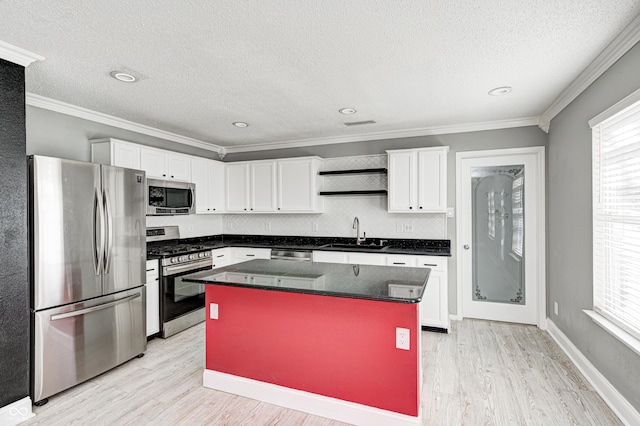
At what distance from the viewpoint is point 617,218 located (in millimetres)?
2377

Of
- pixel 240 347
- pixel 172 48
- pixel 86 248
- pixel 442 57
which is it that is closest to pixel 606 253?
pixel 442 57

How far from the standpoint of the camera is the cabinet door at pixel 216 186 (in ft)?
16.7

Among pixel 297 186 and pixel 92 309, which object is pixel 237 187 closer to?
pixel 297 186

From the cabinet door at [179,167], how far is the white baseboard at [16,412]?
2.63 meters

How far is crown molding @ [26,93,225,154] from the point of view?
321cm

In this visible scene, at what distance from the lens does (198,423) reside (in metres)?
2.29

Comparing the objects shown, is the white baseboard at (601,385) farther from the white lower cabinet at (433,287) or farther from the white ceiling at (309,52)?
the white ceiling at (309,52)

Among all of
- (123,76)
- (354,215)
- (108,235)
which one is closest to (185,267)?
(108,235)

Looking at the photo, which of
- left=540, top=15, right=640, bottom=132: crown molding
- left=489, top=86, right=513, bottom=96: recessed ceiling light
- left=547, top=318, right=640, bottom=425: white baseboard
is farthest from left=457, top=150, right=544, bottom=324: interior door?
left=489, top=86, right=513, bottom=96: recessed ceiling light

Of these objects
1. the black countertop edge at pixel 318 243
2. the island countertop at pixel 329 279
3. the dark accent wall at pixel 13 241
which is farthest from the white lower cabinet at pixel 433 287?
the dark accent wall at pixel 13 241

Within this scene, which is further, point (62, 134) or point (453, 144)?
point (453, 144)

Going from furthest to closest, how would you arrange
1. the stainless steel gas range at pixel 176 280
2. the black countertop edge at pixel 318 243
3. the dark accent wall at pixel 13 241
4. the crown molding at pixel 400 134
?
the black countertop edge at pixel 318 243
the crown molding at pixel 400 134
the stainless steel gas range at pixel 176 280
the dark accent wall at pixel 13 241

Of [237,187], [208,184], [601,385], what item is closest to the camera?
[601,385]

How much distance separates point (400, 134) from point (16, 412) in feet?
15.0
